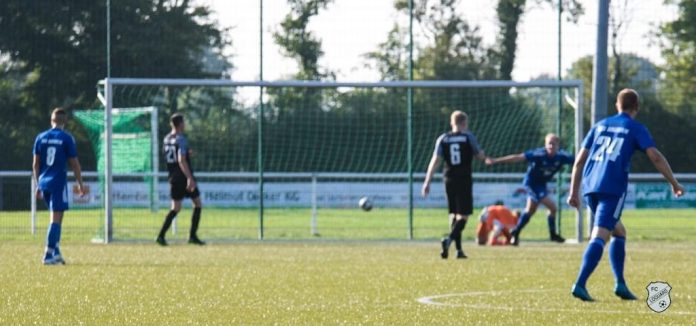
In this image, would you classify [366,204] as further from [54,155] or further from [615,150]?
[615,150]

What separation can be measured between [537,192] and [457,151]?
4.31 meters

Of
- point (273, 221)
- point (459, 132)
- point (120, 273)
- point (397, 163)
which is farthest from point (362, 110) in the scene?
point (120, 273)

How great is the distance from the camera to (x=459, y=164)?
741 inches

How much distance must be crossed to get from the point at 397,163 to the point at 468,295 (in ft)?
50.5

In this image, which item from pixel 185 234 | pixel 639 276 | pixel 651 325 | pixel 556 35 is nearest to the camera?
pixel 651 325

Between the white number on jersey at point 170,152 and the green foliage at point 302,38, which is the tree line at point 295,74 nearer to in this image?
the green foliage at point 302,38

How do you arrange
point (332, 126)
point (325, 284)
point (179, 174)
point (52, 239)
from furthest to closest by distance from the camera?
point (332, 126) → point (179, 174) → point (52, 239) → point (325, 284)

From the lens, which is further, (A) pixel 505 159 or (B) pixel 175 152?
(B) pixel 175 152

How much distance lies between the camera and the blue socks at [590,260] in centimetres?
1150

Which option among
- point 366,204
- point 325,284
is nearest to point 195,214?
point 325,284

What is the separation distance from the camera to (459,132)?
61.7 ft

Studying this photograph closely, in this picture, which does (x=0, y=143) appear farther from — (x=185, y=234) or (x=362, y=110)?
(x=362, y=110)

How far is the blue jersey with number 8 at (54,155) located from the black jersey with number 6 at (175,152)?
4.27m

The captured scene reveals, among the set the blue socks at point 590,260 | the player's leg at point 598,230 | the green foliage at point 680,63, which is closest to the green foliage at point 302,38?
the green foliage at point 680,63
